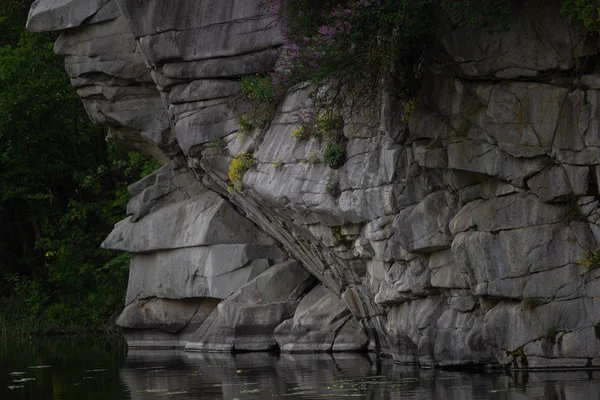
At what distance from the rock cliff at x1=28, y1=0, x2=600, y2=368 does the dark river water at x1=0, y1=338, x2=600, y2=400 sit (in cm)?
100

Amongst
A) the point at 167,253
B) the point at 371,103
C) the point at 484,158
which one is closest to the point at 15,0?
the point at 167,253

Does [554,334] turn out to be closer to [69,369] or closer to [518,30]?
[518,30]

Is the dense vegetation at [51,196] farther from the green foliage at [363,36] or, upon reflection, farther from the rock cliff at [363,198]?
the green foliage at [363,36]

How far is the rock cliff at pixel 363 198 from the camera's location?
62.5 ft

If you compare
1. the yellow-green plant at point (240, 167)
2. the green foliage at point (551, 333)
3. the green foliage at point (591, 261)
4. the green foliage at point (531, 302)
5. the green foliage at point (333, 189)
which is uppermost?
the yellow-green plant at point (240, 167)

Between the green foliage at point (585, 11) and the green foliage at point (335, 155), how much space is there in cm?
684

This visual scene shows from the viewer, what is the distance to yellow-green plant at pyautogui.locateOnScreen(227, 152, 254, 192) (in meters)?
27.7

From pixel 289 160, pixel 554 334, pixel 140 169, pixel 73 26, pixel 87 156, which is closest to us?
pixel 554 334

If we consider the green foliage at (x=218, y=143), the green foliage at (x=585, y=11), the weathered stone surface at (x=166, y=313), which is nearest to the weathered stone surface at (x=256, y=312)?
the weathered stone surface at (x=166, y=313)

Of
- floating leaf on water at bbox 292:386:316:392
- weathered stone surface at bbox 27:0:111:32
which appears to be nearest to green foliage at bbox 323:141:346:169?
floating leaf on water at bbox 292:386:316:392

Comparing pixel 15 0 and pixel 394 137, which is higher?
pixel 15 0

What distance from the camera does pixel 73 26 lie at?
3309 centimetres

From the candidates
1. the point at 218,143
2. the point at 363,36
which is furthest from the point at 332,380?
the point at 218,143

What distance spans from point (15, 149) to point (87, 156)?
3178 mm
